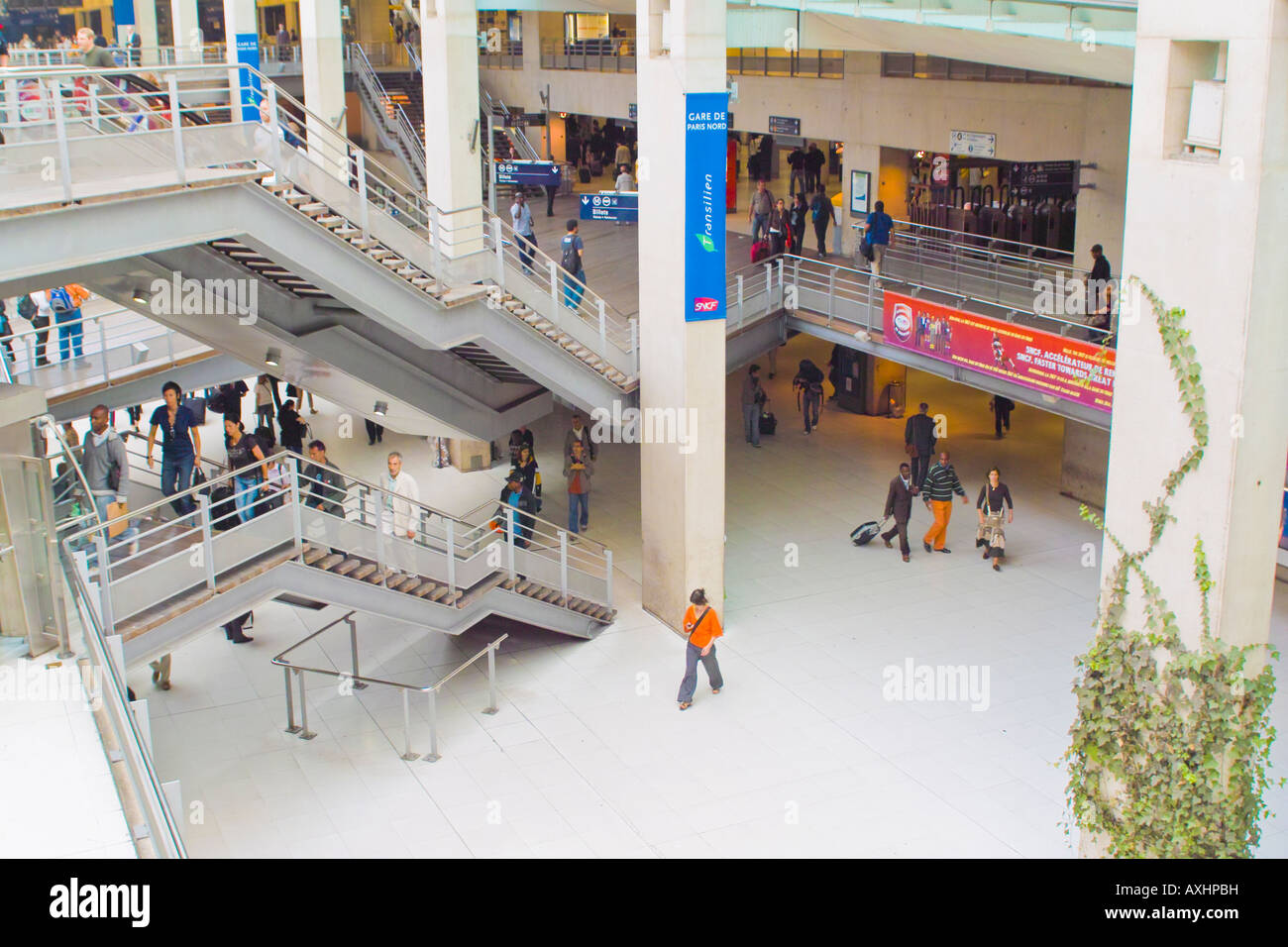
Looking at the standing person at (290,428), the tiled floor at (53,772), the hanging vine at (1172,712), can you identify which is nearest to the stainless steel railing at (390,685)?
the tiled floor at (53,772)

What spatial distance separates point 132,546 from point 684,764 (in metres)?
5.27

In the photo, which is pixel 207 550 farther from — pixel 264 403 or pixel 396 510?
pixel 264 403

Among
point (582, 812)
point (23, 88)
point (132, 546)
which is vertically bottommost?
point (582, 812)

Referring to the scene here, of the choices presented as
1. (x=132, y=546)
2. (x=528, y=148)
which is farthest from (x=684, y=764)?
(x=528, y=148)

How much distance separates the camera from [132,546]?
11.3m

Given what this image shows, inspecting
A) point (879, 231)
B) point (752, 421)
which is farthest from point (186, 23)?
point (879, 231)

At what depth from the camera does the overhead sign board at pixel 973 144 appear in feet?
63.8

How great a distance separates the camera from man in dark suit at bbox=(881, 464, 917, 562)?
17281 mm

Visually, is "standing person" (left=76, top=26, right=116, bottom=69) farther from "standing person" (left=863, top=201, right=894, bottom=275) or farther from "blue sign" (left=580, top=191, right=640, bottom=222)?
"standing person" (left=863, top=201, right=894, bottom=275)

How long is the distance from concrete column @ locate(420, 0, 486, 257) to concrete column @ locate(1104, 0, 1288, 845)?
10.5 meters

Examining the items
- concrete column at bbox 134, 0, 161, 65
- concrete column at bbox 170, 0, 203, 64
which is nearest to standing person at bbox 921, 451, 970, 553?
concrete column at bbox 170, 0, 203, 64

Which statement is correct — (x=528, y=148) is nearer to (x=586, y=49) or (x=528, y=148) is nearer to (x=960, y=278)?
(x=586, y=49)

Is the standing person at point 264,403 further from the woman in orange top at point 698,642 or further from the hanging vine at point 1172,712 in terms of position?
the hanging vine at point 1172,712

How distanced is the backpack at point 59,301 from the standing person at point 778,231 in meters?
10.7
